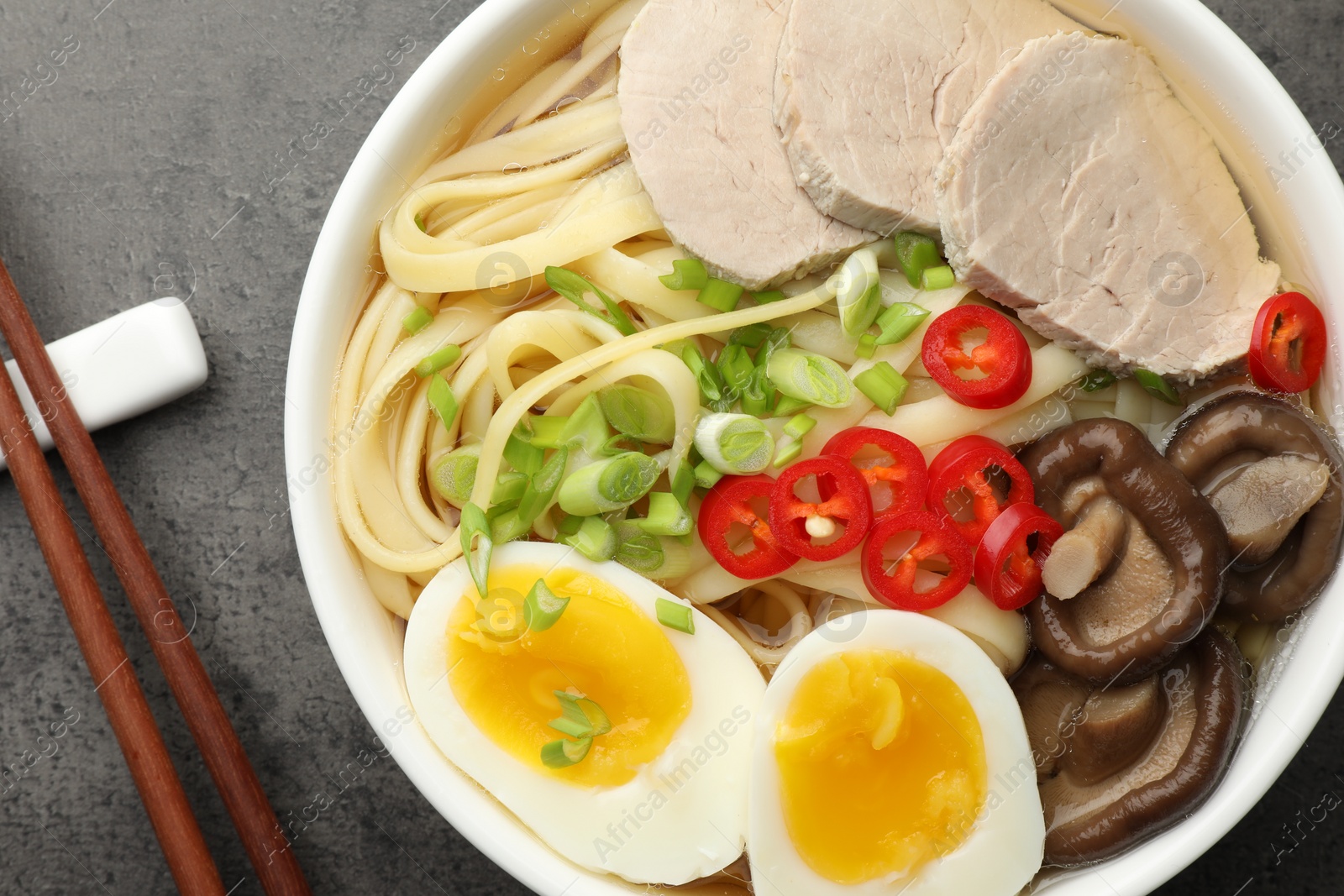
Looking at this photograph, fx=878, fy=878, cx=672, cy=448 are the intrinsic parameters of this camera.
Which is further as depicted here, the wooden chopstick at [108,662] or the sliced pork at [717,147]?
the wooden chopstick at [108,662]

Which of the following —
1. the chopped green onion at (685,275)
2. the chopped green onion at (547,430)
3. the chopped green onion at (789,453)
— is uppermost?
the chopped green onion at (685,275)

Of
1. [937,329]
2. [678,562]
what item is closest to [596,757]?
[678,562]

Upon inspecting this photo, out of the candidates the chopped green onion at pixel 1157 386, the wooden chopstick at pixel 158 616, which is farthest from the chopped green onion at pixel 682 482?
the wooden chopstick at pixel 158 616

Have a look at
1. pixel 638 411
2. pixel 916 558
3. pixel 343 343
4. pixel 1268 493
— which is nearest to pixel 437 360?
pixel 343 343

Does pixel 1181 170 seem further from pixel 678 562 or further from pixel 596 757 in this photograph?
pixel 596 757

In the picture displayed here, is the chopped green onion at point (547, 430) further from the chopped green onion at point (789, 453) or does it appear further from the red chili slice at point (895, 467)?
the red chili slice at point (895, 467)
